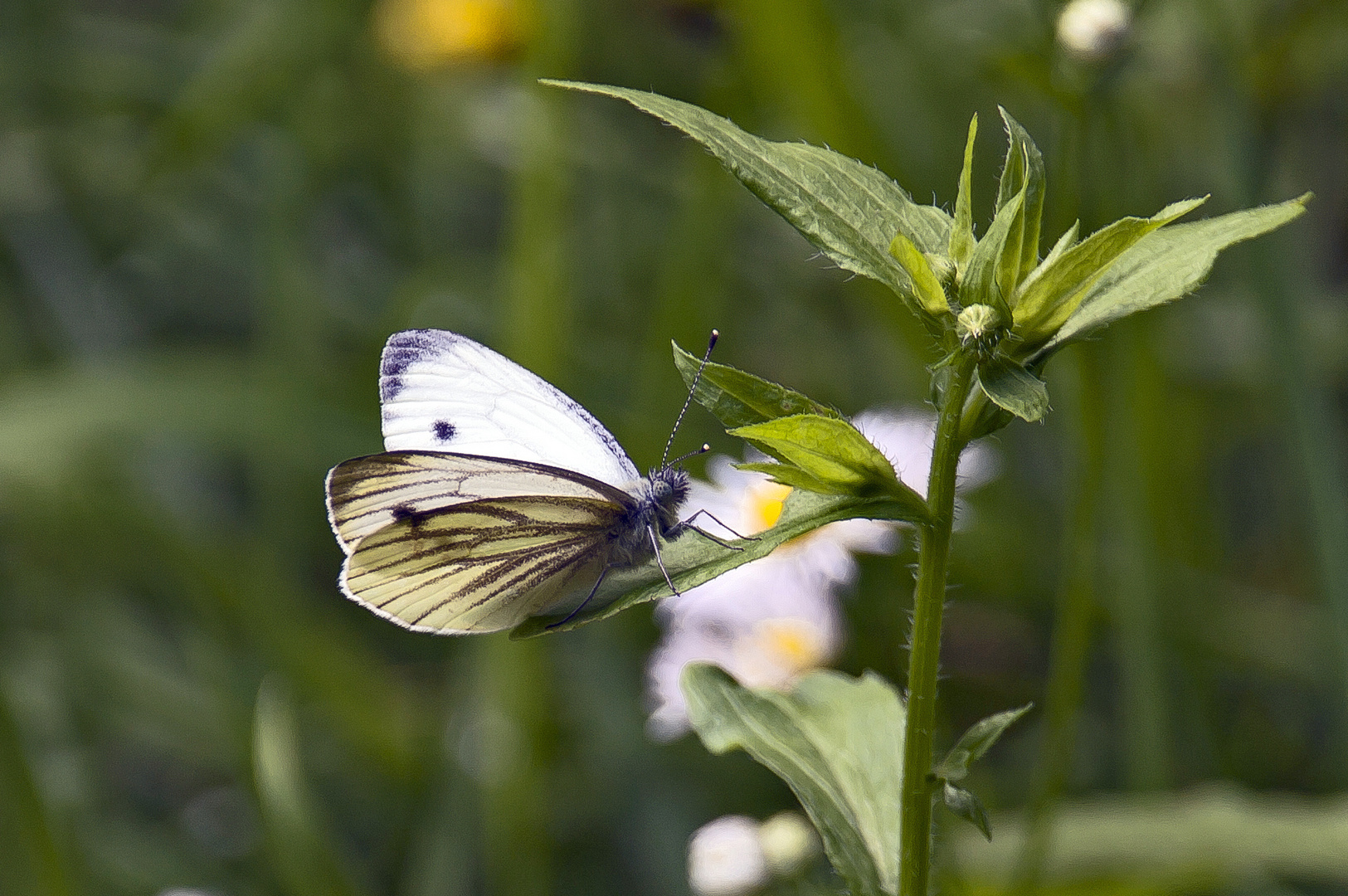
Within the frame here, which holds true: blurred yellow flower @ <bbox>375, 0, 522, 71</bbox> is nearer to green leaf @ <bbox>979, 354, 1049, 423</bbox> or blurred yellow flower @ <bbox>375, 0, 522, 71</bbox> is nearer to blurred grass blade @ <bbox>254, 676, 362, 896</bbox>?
blurred grass blade @ <bbox>254, 676, 362, 896</bbox>

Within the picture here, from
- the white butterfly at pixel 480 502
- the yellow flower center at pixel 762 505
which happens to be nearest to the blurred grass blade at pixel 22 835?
the white butterfly at pixel 480 502

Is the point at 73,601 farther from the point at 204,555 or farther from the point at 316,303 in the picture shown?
the point at 316,303

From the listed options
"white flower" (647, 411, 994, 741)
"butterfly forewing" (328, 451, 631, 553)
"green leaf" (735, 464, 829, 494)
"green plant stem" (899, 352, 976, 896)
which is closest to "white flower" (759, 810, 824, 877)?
"white flower" (647, 411, 994, 741)

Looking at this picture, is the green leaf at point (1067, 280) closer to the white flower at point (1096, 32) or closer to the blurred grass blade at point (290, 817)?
the white flower at point (1096, 32)

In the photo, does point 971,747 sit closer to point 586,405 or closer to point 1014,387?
point 1014,387

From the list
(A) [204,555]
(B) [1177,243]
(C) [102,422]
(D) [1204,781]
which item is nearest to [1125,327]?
(D) [1204,781]
